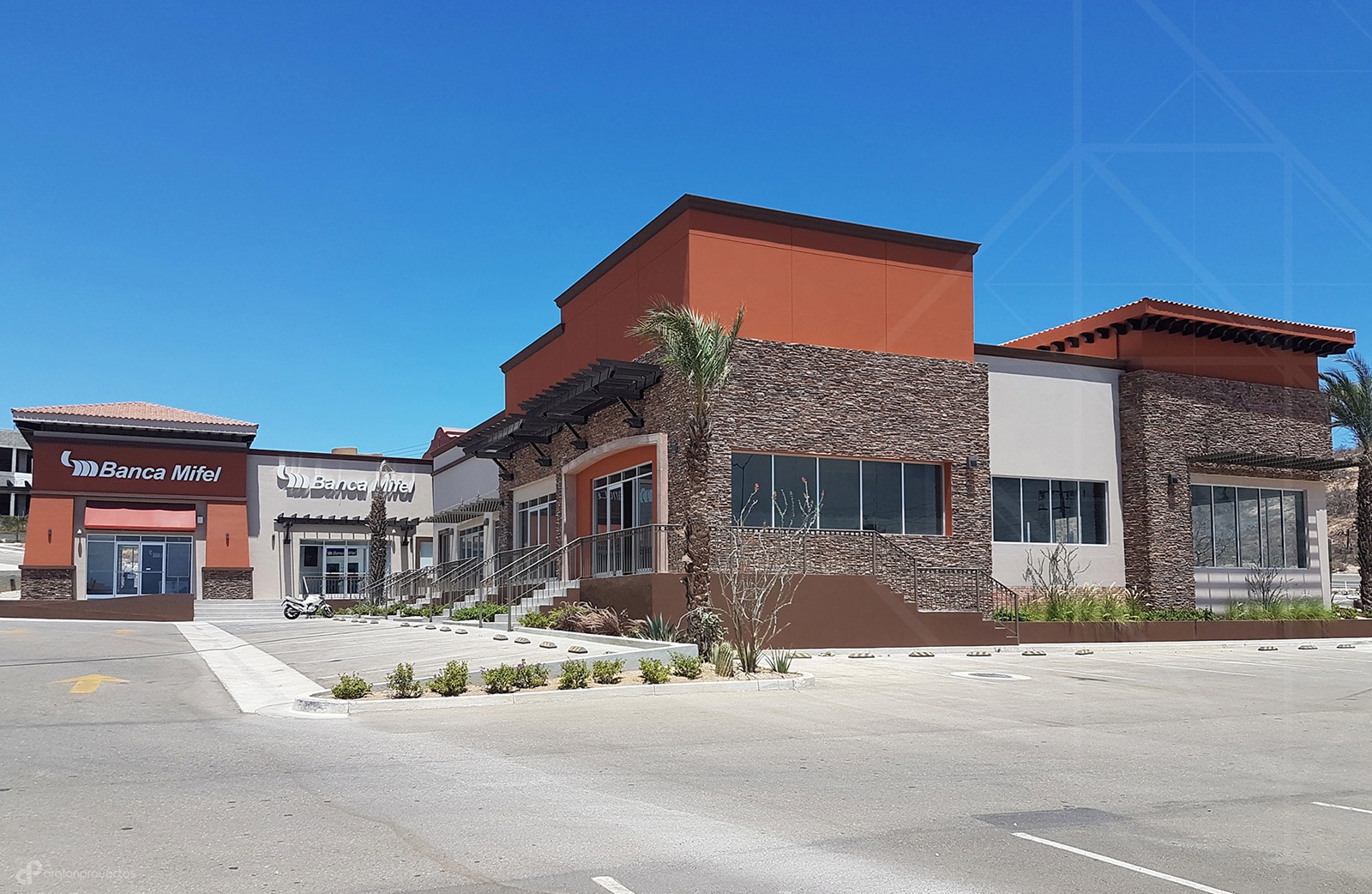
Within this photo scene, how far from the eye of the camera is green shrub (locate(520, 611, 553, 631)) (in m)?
23.6

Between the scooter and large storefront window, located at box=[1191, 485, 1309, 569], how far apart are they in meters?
27.9

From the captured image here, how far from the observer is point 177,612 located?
115ft

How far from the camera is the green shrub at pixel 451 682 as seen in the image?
13766 millimetres

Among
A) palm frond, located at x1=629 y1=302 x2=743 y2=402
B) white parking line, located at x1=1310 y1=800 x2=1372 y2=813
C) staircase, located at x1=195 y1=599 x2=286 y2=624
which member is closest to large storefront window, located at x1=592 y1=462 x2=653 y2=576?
palm frond, located at x1=629 y1=302 x2=743 y2=402

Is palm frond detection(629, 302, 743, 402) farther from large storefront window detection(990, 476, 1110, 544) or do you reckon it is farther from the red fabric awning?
the red fabric awning

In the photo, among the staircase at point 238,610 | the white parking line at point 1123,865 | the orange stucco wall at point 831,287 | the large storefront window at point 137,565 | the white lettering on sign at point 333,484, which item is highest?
the orange stucco wall at point 831,287

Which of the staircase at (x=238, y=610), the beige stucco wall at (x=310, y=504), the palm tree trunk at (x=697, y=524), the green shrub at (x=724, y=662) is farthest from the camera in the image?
the beige stucco wall at (x=310, y=504)

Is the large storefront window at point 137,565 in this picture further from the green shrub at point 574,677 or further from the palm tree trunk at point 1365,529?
the palm tree trunk at point 1365,529

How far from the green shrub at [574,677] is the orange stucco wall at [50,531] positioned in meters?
34.2

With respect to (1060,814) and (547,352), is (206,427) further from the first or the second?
(1060,814)

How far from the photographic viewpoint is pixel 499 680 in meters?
14.1

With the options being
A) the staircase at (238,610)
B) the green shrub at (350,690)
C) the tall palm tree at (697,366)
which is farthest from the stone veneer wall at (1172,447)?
the staircase at (238,610)

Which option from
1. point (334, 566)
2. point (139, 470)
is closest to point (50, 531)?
point (139, 470)

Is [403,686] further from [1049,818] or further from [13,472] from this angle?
[13,472]
